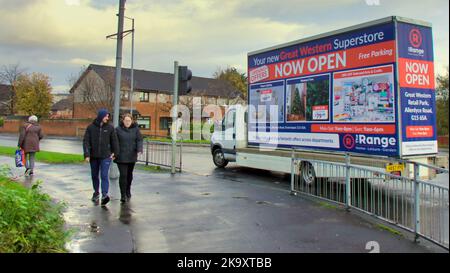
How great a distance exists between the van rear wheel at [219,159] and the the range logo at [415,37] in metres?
7.82

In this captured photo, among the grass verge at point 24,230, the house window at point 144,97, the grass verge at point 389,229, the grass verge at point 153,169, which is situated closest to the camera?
the grass verge at point 24,230

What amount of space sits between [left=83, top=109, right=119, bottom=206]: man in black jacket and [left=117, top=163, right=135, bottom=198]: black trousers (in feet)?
1.02

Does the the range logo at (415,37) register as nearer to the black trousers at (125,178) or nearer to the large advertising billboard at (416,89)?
the large advertising billboard at (416,89)

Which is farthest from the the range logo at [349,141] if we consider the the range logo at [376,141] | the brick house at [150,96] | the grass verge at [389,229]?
→ the brick house at [150,96]

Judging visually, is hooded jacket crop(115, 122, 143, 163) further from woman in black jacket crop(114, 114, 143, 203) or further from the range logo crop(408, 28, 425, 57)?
the range logo crop(408, 28, 425, 57)

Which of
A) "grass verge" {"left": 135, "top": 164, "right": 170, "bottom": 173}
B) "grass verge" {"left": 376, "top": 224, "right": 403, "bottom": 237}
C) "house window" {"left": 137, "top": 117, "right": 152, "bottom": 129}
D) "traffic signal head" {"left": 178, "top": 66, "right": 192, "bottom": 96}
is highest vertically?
"house window" {"left": 137, "top": 117, "right": 152, "bottom": 129}

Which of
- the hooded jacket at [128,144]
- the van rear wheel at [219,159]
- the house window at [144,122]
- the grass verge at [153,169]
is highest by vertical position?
the house window at [144,122]

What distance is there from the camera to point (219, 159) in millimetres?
14977

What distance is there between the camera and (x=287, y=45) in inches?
437

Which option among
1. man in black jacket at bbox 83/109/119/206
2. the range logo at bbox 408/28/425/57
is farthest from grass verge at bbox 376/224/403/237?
man in black jacket at bbox 83/109/119/206

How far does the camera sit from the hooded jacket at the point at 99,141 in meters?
7.79

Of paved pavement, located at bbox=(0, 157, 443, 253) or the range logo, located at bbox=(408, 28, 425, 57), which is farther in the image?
the range logo, located at bbox=(408, 28, 425, 57)

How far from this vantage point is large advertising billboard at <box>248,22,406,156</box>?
8.54m
